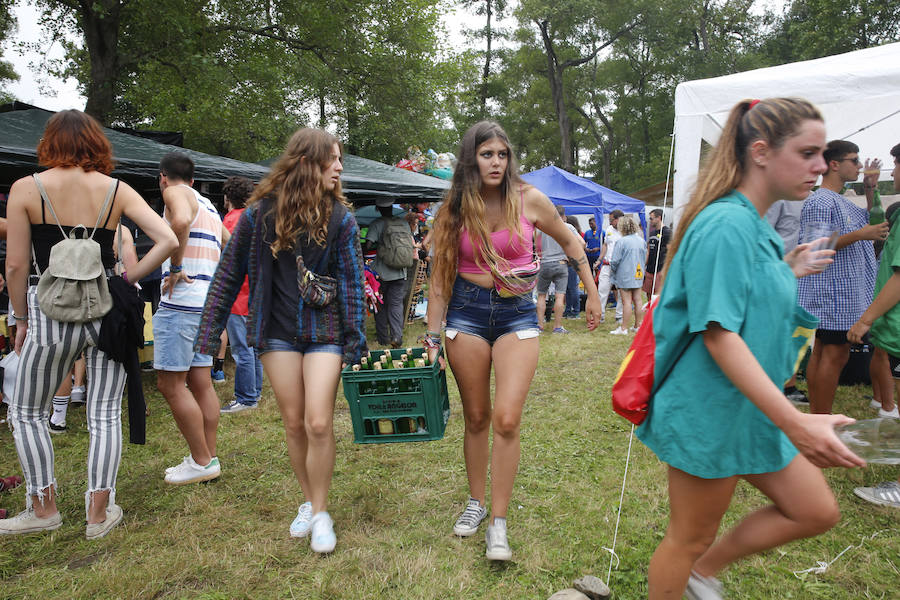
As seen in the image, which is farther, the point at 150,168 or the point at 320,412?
the point at 150,168

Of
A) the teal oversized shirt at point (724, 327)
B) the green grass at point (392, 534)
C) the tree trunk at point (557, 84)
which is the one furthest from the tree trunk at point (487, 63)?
the teal oversized shirt at point (724, 327)

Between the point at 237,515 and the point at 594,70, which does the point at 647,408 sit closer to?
the point at 237,515

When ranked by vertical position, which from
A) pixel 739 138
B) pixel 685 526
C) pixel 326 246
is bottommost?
pixel 685 526

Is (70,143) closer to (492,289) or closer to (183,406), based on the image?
(183,406)

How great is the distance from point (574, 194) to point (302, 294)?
12.3m

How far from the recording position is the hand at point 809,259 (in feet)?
6.15

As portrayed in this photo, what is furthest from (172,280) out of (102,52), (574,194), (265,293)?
(574,194)

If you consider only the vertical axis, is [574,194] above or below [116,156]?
above

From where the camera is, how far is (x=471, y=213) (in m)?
2.71

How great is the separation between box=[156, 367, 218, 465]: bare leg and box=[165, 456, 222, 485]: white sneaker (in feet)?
0.42

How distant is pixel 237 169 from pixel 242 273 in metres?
4.03

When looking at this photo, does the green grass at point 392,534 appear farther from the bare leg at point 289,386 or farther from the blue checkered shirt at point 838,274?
the blue checkered shirt at point 838,274

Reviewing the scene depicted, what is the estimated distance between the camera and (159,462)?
13.1 feet

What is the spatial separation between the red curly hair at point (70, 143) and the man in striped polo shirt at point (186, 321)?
2.33 feet
